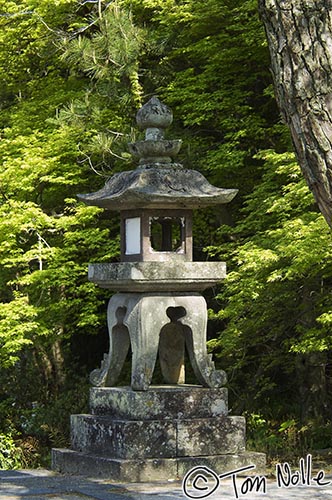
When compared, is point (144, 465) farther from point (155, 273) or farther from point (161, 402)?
point (155, 273)

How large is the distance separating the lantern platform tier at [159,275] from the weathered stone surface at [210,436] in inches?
49.0

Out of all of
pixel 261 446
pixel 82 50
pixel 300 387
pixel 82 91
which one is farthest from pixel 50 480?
pixel 82 91

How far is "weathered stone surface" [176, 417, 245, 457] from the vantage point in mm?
8766

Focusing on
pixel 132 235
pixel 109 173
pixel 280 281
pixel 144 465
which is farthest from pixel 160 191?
pixel 109 173

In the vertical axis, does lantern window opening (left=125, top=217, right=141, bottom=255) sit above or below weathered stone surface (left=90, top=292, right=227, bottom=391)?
above

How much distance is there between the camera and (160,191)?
9.07 meters

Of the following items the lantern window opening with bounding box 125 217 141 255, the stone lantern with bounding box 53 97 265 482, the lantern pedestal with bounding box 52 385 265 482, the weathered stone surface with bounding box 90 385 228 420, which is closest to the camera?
the lantern pedestal with bounding box 52 385 265 482

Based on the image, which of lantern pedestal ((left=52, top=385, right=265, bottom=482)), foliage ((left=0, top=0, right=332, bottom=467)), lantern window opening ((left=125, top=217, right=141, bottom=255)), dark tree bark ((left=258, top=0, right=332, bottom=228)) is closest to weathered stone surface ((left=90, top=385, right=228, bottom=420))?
lantern pedestal ((left=52, top=385, right=265, bottom=482))

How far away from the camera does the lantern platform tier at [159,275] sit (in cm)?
892

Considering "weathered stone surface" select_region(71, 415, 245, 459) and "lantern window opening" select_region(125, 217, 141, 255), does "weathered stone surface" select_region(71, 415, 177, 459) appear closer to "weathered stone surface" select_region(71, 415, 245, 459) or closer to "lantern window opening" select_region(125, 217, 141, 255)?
"weathered stone surface" select_region(71, 415, 245, 459)

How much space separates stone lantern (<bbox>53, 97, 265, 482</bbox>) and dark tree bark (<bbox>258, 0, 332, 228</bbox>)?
4926mm

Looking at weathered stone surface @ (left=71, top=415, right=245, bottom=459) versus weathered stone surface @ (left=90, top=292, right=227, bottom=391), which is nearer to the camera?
weathered stone surface @ (left=71, top=415, right=245, bottom=459)

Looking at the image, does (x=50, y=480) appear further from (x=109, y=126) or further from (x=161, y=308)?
(x=109, y=126)

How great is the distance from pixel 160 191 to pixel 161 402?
6.29 feet
